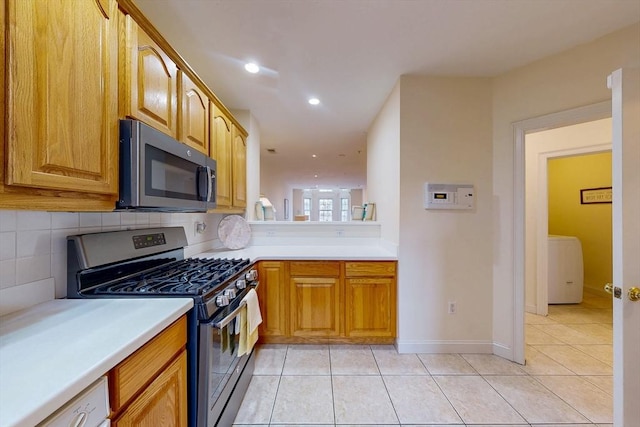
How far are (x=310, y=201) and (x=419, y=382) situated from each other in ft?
32.6

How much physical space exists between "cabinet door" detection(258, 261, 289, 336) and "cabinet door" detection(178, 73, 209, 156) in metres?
1.16

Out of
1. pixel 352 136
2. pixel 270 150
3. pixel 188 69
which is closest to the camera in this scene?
pixel 188 69

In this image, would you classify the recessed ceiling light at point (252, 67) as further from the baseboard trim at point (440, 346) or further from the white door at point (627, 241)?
the baseboard trim at point (440, 346)

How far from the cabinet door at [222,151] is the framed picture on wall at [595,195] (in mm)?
5109

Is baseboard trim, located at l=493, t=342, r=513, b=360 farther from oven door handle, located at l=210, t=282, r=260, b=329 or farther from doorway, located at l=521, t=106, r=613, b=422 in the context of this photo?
oven door handle, located at l=210, t=282, r=260, b=329

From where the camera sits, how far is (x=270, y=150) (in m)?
4.70

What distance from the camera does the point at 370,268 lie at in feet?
7.64

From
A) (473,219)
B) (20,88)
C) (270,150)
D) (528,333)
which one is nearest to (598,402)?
(528,333)

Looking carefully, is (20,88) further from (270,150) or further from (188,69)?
(270,150)

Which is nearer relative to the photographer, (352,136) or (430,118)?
(430,118)

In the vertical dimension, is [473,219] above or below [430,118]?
below

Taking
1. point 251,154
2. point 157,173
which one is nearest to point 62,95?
point 157,173

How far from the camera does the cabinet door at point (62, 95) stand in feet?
2.36

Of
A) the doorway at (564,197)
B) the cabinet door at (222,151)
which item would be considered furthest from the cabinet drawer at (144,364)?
the doorway at (564,197)
